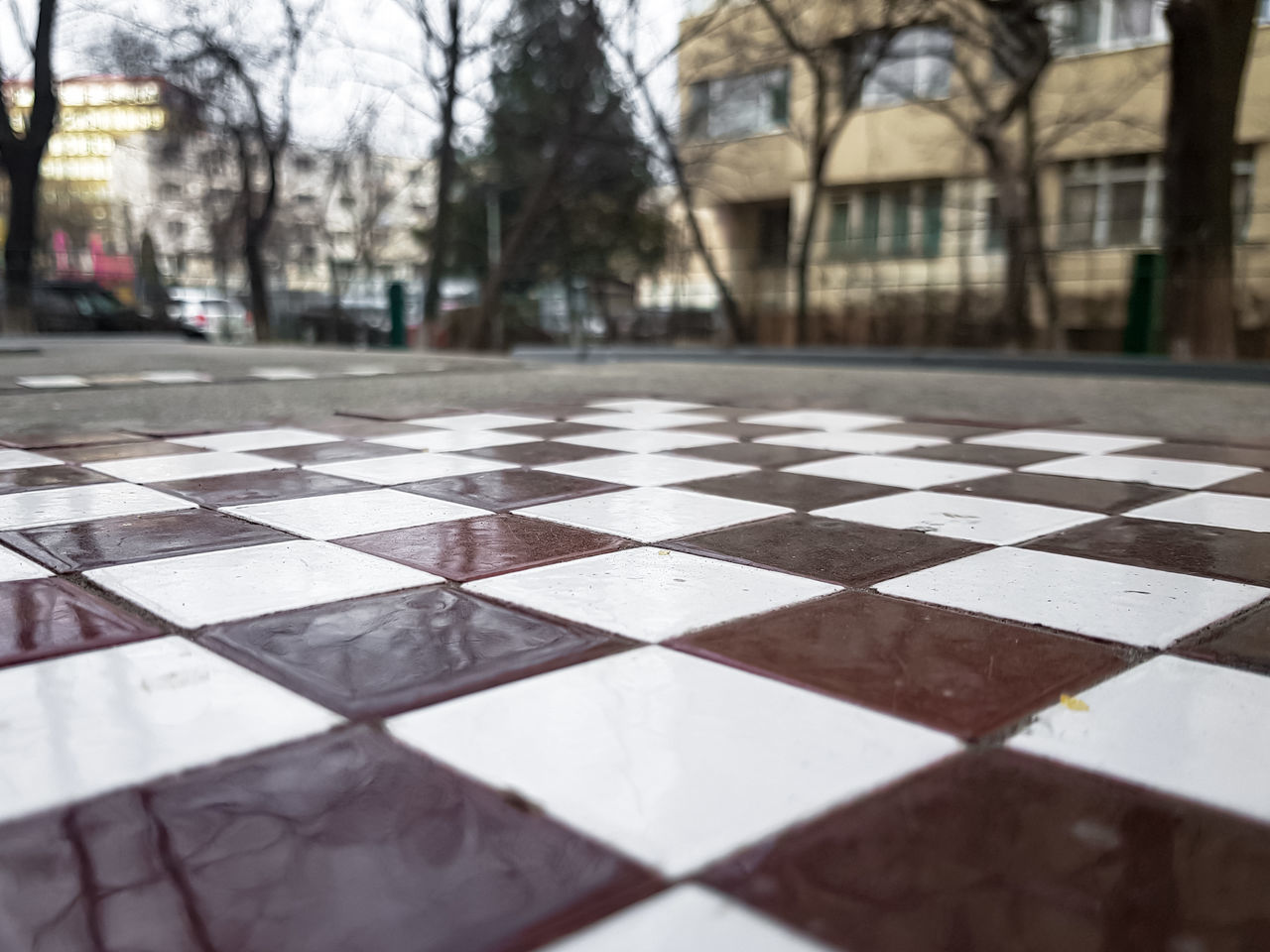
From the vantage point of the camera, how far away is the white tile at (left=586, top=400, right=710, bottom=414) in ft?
11.5

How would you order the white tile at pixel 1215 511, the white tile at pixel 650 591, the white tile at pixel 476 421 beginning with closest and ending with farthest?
the white tile at pixel 650 591 → the white tile at pixel 1215 511 → the white tile at pixel 476 421

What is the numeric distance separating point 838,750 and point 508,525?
2.91 feet

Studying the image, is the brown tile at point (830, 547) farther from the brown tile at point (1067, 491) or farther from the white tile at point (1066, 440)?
the white tile at point (1066, 440)

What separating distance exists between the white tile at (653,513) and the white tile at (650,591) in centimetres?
17

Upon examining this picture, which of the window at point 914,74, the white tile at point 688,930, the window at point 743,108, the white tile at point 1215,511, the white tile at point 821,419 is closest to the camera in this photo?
the white tile at point 688,930

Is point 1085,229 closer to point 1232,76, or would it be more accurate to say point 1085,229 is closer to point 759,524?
point 1232,76

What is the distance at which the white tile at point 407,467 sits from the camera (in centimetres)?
205

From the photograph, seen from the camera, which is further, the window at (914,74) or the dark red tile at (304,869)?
the window at (914,74)

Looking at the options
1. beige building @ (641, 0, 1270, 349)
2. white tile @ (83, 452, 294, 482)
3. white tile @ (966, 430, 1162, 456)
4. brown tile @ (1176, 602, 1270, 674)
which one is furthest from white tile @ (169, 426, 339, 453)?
beige building @ (641, 0, 1270, 349)

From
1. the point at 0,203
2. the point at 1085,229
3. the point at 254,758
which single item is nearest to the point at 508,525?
the point at 254,758

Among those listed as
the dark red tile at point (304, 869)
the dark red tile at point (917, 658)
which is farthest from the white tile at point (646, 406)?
the dark red tile at point (304, 869)

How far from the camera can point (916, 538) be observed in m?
1.54

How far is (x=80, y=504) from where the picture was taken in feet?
5.73

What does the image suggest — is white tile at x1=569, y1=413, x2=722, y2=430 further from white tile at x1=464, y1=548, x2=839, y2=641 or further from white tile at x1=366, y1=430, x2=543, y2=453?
white tile at x1=464, y1=548, x2=839, y2=641
